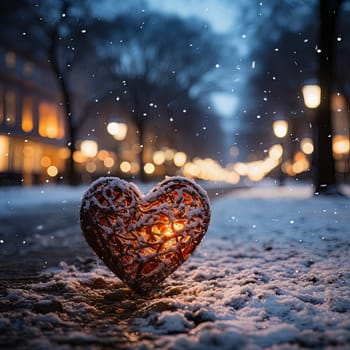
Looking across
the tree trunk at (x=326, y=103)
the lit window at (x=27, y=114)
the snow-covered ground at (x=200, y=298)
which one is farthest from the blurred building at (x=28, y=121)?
the snow-covered ground at (x=200, y=298)

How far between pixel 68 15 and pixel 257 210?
1698 cm

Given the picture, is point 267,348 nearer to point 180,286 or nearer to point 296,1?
point 180,286

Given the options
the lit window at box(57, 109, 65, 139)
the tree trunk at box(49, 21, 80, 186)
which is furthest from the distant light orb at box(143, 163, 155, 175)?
the tree trunk at box(49, 21, 80, 186)

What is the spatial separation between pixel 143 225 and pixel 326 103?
12095mm

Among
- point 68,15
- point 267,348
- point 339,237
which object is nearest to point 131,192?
point 267,348

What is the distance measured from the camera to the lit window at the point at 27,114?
38406mm

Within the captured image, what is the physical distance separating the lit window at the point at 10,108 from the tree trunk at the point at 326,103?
27.5 metres

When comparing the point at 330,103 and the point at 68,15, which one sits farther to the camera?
the point at 68,15

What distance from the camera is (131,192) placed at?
4453 mm

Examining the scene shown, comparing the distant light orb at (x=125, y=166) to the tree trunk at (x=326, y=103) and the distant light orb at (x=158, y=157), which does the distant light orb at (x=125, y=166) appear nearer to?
the distant light orb at (x=158, y=157)

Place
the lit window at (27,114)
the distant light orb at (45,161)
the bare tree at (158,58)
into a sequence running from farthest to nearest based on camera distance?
the distant light orb at (45,161) < the lit window at (27,114) < the bare tree at (158,58)

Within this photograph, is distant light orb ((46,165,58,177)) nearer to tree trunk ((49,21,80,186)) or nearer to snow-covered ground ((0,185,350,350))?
tree trunk ((49,21,80,186))

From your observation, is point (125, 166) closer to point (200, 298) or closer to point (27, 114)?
point (27, 114)

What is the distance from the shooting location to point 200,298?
4.46 m
